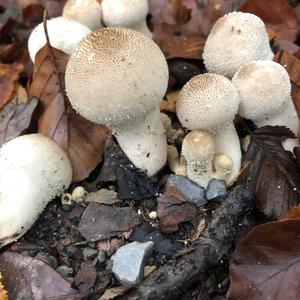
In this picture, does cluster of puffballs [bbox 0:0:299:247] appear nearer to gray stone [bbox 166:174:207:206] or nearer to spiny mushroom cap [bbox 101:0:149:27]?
gray stone [bbox 166:174:207:206]

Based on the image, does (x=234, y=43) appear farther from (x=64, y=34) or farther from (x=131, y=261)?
(x=131, y=261)

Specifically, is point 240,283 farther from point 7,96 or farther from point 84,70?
point 7,96

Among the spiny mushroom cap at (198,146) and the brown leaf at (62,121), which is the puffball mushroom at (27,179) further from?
the spiny mushroom cap at (198,146)

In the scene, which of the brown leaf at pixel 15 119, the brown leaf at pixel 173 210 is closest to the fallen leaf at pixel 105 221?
the brown leaf at pixel 173 210

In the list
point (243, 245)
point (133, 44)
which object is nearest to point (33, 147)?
point (133, 44)

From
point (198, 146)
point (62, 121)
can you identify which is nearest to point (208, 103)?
point (198, 146)
